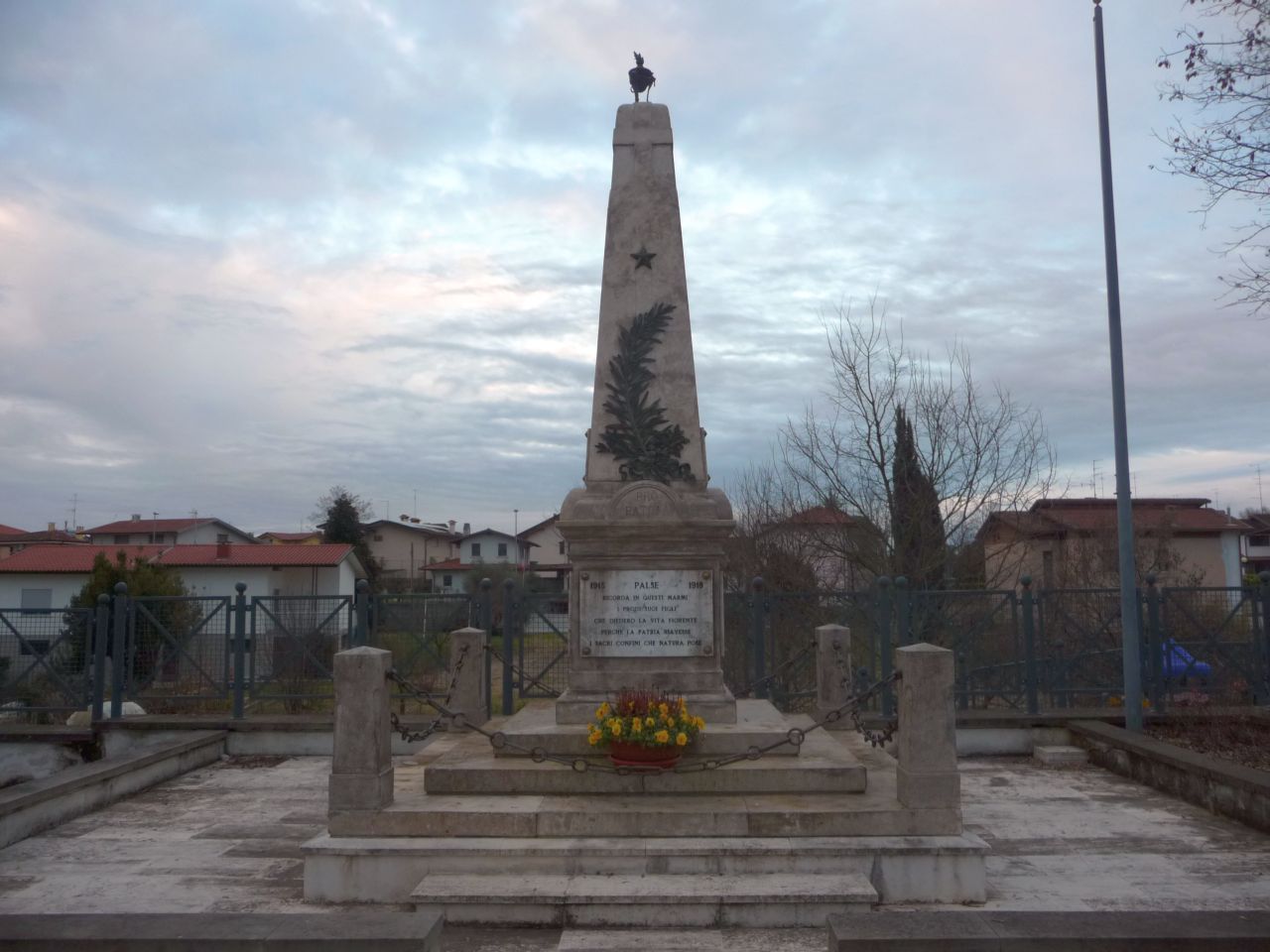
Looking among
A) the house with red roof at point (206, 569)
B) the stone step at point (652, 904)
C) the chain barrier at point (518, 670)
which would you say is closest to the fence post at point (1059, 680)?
the chain barrier at point (518, 670)

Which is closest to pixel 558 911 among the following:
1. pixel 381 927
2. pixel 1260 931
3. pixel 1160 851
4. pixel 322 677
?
pixel 381 927

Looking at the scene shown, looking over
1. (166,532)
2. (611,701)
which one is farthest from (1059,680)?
(166,532)

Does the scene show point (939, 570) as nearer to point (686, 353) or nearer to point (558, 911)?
point (686, 353)

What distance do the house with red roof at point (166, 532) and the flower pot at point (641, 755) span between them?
5920 cm

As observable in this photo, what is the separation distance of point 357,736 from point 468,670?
440 centimetres

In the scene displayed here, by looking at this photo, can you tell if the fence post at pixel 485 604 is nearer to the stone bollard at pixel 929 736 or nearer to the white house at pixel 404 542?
the stone bollard at pixel 929 736

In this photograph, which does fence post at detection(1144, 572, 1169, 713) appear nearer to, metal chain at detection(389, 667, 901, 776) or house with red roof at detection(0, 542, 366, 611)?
metal chain at detection(389, 667, 901, 776)

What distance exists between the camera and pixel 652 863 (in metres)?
6.11

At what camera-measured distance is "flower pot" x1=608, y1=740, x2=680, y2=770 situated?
6.82 meters

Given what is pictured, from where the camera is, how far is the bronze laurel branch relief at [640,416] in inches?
340

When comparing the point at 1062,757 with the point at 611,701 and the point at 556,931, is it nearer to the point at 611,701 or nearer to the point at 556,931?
the point at 611,701

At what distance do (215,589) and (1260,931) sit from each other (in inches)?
1606

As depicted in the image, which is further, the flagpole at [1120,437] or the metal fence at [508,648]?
the metal fence at [508,648]

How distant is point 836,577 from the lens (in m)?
21.1
